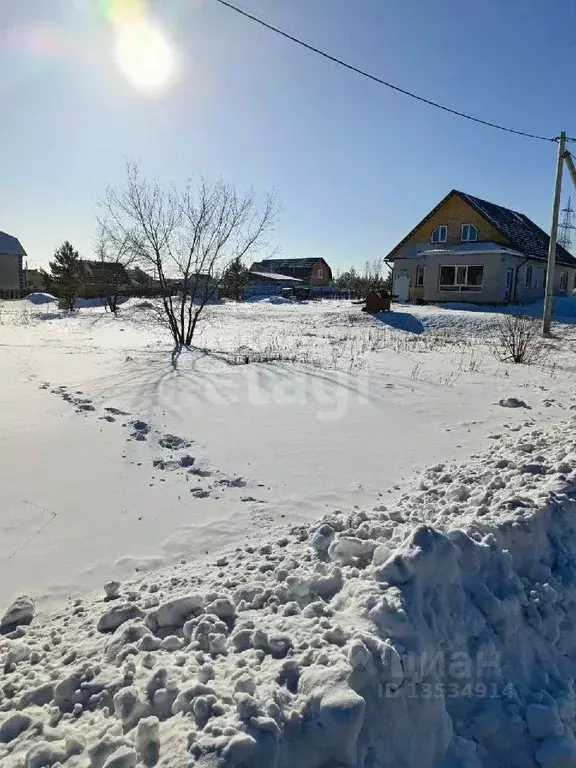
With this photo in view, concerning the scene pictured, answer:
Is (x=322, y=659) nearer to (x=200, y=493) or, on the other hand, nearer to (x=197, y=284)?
(x=200, y=493)

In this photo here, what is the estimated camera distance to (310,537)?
3281mm

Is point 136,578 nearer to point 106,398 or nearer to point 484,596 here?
point 484,596

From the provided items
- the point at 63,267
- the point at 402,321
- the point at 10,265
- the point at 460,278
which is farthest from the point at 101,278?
the point at 460,278

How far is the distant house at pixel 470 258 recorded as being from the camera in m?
25.7

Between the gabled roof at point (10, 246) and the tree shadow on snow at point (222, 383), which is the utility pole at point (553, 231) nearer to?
the tree shadow on snow at point (222, 383)

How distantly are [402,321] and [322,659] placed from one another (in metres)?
19.5

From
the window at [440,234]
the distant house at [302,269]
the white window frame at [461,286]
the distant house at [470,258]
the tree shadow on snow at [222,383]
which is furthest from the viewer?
the distant house at [302,269]

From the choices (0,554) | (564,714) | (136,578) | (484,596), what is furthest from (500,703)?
(0,554)

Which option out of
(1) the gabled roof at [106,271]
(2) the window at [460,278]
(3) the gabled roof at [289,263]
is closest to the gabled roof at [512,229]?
(2) the window at [460,278]

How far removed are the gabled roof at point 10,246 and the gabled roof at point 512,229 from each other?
3252 cm

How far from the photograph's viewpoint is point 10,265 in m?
42.9

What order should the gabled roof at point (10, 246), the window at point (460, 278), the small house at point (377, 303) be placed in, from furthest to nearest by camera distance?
the gabled roof at point (10, 246) → the window at point (460, 278) → the small house at point (377, 303)

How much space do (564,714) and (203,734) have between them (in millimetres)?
1674

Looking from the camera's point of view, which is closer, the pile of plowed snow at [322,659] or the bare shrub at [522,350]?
the pile of plowed snow at [322,659]
